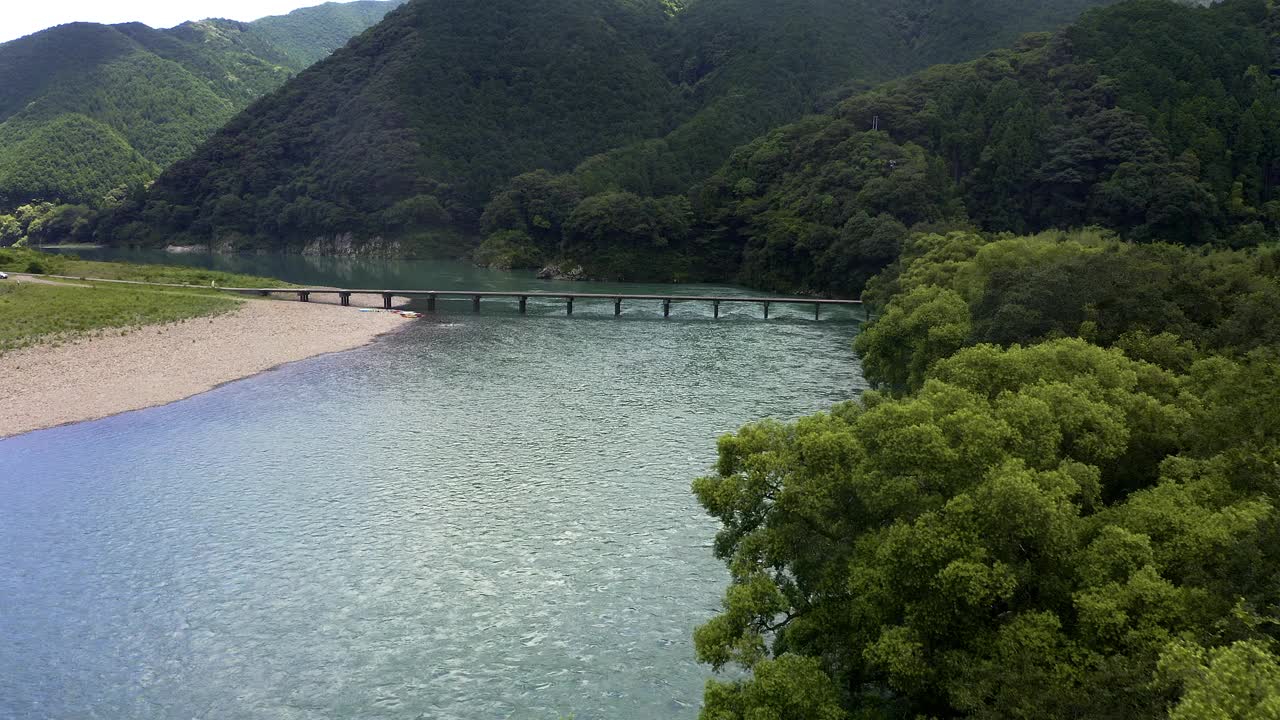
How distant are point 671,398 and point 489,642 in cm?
2969

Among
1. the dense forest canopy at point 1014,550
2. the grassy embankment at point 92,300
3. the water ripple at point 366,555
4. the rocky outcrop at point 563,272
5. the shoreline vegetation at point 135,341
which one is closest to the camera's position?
the dense forest canopy at point 1014,550

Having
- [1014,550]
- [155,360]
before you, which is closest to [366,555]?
[1014,550]

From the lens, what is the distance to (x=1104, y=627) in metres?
14.0

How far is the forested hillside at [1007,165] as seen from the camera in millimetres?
107562

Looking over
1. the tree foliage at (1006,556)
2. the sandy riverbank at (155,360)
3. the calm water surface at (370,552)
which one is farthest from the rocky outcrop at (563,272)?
the tree foliage at (1006,556)

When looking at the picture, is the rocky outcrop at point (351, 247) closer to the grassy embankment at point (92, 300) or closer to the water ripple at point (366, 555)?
the grassy embankment at point (92, 300)

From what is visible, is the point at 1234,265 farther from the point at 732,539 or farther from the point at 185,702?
the point at 185,702

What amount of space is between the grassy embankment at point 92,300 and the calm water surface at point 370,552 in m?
22.8

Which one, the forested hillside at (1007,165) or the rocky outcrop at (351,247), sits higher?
the forested hillside at (1007,165)

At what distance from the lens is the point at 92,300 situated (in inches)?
3034

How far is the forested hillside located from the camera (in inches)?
4235

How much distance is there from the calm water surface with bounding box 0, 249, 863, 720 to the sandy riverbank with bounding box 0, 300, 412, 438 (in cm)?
268

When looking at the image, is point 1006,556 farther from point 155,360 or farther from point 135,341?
point 135,341

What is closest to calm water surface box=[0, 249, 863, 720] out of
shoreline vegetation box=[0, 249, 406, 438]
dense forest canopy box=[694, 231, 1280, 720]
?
shoreline vegetation box=[0, 249, 406, 438]
